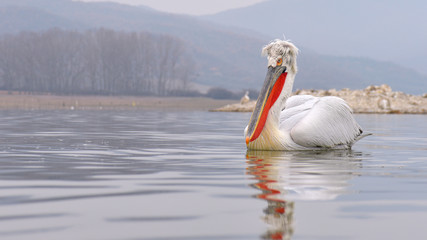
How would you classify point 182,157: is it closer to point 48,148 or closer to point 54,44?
point 48,148

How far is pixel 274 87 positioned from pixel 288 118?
683mm

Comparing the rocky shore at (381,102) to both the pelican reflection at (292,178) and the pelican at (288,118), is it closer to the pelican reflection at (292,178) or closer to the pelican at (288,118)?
the pelican at (288,118)

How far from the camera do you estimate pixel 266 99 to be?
403 inches

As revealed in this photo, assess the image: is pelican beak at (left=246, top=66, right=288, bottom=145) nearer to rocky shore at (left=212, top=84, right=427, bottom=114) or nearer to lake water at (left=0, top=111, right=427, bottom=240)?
lake water at (left=0, top=111, right=427, bottom=240)

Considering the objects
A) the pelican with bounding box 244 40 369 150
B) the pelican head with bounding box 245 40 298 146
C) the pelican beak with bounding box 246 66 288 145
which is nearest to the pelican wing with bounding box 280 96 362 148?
the pelican with bounding box 244 40 369 150

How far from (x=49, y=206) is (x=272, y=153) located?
5.25 meters

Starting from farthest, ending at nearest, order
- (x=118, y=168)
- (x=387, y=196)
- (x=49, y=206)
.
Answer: (x=118, y=168) < (x=387, y=196) < (x=49, y=206)

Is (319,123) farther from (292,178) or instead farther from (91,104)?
(91,104)

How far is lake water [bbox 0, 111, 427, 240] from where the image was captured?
4.24 m

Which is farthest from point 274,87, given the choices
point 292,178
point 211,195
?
point 211,195

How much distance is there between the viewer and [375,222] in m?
4.53

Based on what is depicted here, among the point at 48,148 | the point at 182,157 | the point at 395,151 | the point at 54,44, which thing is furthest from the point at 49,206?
the point at 54,44

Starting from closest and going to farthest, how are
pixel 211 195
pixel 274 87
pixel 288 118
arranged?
pixel 211 195
pixel 274 87
pixel 288 118

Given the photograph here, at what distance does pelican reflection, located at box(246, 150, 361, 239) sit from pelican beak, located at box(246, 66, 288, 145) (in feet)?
1.13
